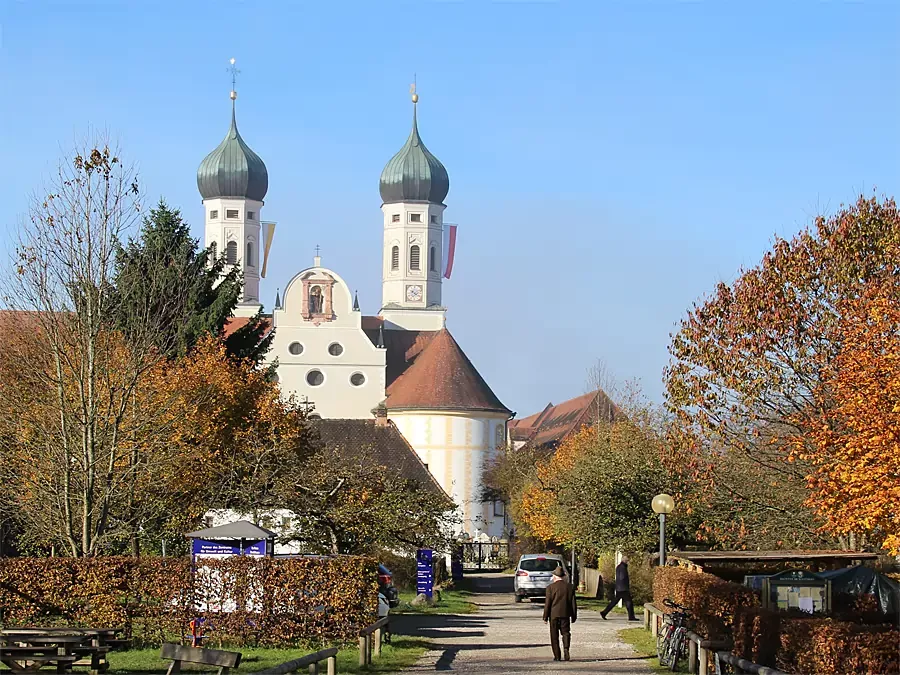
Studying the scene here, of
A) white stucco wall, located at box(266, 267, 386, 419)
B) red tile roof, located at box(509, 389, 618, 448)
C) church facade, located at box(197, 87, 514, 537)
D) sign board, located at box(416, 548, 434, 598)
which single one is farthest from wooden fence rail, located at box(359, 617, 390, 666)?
white stucco wall, located at box(266, 267, 386, 419)

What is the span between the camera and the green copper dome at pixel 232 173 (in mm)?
112812

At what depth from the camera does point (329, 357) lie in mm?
96812

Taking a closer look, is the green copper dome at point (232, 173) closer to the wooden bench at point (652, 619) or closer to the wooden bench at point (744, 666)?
the wooden bench at point (652, 619)

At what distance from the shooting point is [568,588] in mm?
20328

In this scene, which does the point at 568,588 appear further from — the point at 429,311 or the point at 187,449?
the point at 429,311

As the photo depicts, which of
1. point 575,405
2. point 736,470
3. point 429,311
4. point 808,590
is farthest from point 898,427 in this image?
point 429,311

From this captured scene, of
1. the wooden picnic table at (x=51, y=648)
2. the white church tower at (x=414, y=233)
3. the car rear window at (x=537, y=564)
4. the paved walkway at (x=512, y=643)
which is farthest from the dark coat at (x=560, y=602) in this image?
the white church tower at (x=414, y=233)

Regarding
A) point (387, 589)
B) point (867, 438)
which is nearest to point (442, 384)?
point (387, 589)

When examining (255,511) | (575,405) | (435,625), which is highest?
(575,405)

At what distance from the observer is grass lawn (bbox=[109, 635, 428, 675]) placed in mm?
17688

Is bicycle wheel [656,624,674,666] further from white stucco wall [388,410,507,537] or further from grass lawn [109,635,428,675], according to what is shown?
white stucco wall [388,410,507,537]

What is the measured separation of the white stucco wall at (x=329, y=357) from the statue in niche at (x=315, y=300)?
69cm

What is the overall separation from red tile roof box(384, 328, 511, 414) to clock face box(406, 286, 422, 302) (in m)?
11.8

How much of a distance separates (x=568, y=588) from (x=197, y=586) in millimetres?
5300
